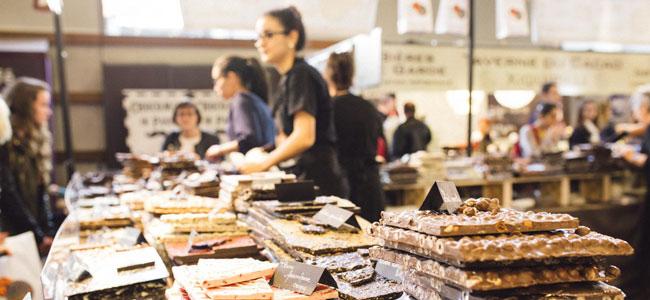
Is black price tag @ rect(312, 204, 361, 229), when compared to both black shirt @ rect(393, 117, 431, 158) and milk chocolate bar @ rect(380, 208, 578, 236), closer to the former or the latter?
milk chocolate bar @ rect(380, 208, 578, 236)

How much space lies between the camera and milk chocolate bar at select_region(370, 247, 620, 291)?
3.34ft

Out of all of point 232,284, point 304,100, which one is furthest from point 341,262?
point 304,100

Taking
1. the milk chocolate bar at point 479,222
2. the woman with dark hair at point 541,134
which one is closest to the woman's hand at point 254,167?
the milk chocolate bar at point 479,222

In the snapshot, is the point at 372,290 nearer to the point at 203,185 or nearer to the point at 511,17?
the point at 203,185

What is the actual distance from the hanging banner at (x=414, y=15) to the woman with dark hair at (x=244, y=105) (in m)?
1.91

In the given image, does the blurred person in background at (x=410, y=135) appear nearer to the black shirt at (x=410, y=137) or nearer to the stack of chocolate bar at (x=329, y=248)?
the black shirt at (x=410, y=137)

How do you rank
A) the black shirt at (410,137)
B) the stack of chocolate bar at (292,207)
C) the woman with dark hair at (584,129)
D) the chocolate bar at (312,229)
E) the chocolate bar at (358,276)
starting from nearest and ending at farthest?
the chocolate bar at (358,276) < the chocolate bar at (312,229) < the stack of chocolate bar at (292,207) < the black shirt at (410,137) < the woman with dark hair at (584,129)

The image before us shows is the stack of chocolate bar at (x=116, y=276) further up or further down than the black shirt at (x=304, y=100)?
further down

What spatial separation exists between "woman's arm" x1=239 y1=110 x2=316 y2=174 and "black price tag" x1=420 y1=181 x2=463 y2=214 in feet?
4.74

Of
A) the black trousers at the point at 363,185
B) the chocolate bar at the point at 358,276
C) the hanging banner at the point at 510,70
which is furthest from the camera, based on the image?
the hanging banner at the point at 510,70

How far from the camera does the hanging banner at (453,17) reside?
5.46 metres

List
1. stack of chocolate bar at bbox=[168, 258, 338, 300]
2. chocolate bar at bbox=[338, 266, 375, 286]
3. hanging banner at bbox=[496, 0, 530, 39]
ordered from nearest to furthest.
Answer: stack of chocolate bar at bbox=[168, 258, 338, 300] < chocolate bar at bbox=[338, 266, 375, 286] < hanging banner at bbox=[496, 0, 530, 39]

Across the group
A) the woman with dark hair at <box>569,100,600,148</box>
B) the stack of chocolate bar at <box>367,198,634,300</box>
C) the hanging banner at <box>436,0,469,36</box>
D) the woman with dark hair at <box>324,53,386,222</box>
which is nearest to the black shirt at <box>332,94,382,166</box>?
the woman with dark hair at <box>324,53,386,222</box>

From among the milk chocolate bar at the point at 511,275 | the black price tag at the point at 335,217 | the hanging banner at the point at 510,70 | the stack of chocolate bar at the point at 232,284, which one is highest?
the hanging banner at the point at 510,70
